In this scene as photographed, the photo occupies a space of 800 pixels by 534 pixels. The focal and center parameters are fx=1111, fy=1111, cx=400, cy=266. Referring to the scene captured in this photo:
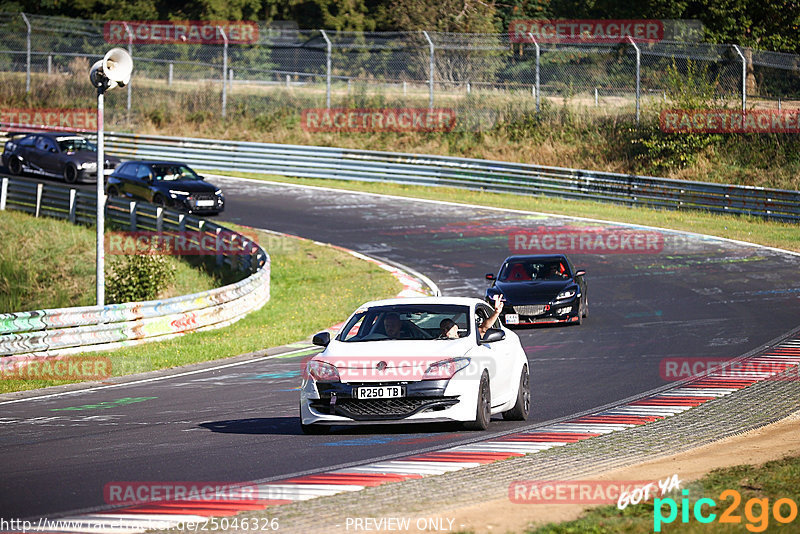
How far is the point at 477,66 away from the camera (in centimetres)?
4144

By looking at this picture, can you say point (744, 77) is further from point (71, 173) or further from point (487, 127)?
point (71, 173)

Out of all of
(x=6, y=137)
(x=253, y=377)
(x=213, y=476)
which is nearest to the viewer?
(x=213, y=476)

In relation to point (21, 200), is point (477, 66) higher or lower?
higher

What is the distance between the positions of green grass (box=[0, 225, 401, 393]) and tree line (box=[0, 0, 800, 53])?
26.4 metres

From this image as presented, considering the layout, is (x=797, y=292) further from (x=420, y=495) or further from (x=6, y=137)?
(x=6, y=137)

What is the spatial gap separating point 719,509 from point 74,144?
35116 mm

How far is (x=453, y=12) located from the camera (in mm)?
60875

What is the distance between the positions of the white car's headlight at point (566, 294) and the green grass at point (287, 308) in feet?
14.6

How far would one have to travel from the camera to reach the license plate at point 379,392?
34.6 ft

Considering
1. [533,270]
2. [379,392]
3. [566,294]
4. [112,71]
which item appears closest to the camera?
[379,392]

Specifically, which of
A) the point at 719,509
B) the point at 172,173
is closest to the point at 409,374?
the point at 719,509

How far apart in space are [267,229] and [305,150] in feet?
33.5

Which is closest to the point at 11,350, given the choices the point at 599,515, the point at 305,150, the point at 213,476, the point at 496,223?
the point at 213,476

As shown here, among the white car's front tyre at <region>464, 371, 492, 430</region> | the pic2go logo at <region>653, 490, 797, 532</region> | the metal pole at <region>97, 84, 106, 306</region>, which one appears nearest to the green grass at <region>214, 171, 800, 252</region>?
the metal pole at <region>97, 84, 106, 306</region>
